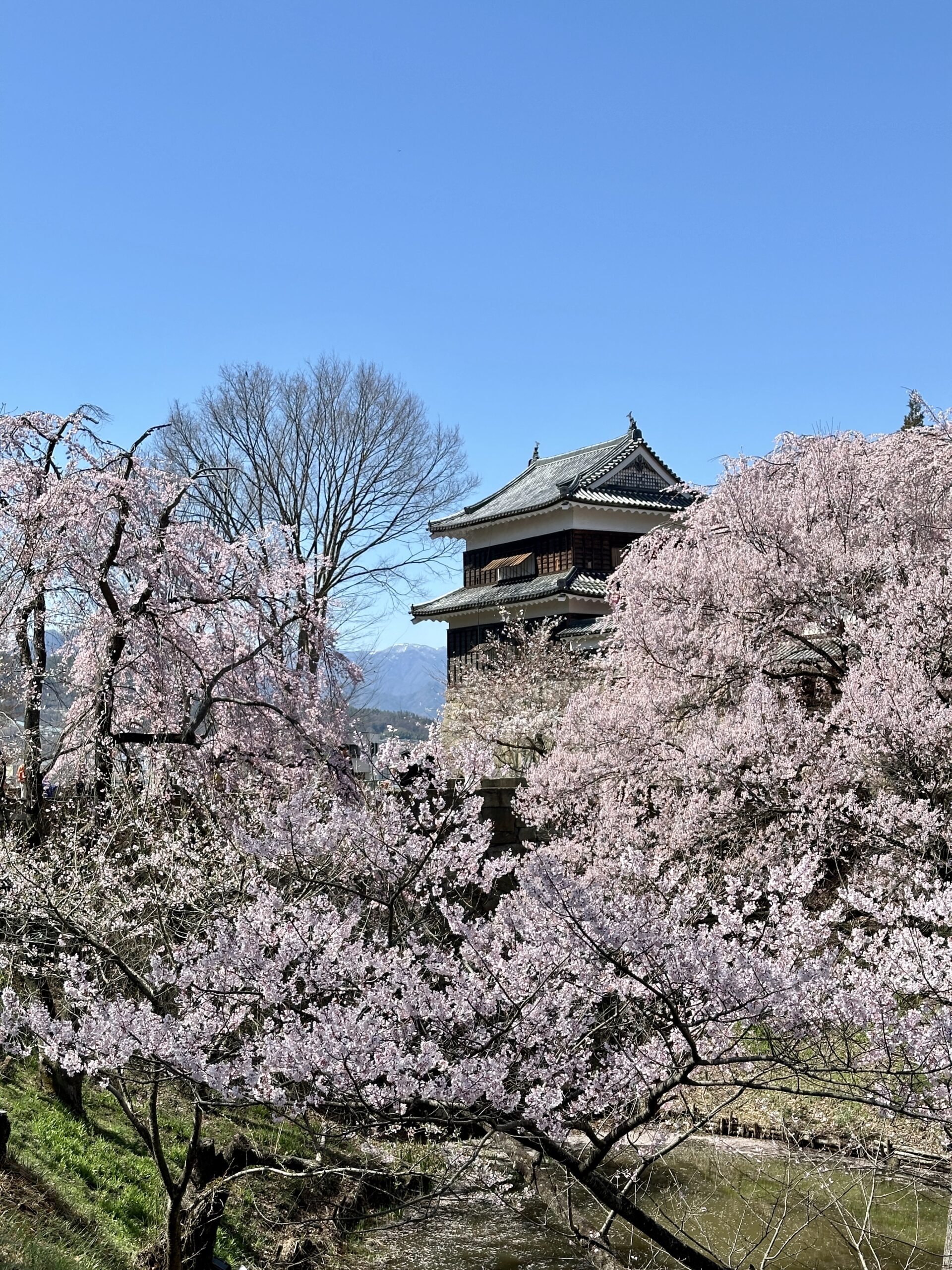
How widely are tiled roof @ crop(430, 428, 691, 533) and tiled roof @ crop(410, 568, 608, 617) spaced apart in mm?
1781

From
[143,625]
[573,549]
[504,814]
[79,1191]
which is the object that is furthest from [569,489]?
[79,1191]

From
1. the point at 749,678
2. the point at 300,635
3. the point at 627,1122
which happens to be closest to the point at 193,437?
the point at 300,635

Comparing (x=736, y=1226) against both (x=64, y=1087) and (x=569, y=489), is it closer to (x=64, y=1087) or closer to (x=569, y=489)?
(x=64, y=1087)

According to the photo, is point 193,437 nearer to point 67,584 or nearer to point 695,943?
point 67,584

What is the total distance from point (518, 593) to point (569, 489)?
112 inches

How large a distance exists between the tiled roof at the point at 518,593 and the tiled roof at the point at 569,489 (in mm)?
1781

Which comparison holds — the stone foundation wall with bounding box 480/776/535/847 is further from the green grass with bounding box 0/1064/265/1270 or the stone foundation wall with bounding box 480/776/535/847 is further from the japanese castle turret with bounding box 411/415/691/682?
the japanese castle turret with bounding box 411/415/691/682

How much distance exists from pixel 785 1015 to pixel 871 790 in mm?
6494

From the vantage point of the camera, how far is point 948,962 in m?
4.86

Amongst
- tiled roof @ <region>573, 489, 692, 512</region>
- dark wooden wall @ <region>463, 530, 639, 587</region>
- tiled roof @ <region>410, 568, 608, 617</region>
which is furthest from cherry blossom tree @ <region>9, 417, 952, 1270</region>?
dark wooden wall @ <region>463, 530, 639, 587</region>

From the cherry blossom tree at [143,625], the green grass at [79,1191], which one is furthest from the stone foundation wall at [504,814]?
the green grass at [79,1191]

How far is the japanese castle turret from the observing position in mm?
25844

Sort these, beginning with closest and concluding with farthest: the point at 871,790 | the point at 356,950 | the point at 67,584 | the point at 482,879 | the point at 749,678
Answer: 1. the point at 356,950
2. the point at 482,879
3. the point at 67,584
4. the point at 871,790
5. the point at 749,678

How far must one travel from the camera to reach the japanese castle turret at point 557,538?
25.8 metres
